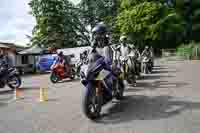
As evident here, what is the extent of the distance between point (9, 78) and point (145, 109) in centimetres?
847

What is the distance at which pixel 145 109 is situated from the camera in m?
7.40

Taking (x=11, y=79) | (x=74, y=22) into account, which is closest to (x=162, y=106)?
(x=11, y=79)

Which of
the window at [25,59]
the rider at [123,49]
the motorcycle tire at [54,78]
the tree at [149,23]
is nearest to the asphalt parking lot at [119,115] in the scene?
the rider at [123,49]

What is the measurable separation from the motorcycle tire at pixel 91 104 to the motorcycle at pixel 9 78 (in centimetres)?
797

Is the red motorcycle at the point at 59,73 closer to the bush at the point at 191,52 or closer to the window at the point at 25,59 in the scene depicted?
the bush at the point at 191,52

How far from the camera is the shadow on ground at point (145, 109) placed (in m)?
6.66

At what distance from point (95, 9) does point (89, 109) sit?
5325 centimetres

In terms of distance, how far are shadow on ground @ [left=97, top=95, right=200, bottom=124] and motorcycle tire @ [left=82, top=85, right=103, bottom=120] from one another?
0.20 m

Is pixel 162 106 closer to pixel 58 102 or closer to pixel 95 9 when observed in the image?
pixel 58 102

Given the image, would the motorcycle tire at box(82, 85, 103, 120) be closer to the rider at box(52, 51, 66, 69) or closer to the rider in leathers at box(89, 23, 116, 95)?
the rider in leathers at box(89, 23, 116, 95)

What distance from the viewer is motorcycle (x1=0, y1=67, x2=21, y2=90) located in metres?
13.7

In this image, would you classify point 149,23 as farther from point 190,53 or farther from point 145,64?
point 145,64

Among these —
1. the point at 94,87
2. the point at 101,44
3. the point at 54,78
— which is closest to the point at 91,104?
the point at 94,87

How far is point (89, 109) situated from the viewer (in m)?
6.62
